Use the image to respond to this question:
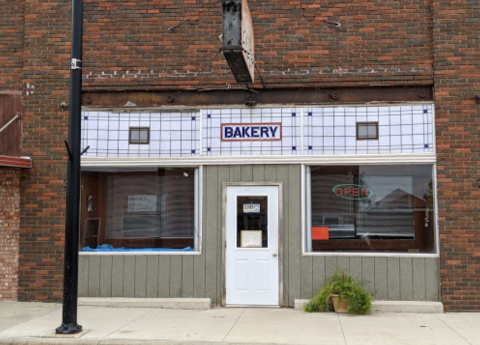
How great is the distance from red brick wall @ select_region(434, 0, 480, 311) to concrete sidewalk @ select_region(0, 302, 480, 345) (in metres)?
0.69

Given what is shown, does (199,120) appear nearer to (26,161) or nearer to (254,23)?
(254,23)

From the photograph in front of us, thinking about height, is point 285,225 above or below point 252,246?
above

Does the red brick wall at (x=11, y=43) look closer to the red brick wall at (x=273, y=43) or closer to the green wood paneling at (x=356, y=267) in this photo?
the red brick wall at (x=273, y=43)

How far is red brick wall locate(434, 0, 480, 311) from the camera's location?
9016mm

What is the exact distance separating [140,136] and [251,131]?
6.89ft

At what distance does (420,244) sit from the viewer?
930 cm

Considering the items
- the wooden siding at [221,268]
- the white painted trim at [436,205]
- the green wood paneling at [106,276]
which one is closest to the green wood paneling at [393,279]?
the wooden siding at [221,268]

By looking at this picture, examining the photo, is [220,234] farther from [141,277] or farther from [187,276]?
[141,277]

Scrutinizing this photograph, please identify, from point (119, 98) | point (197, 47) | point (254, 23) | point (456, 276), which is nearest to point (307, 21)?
point (254, 23)

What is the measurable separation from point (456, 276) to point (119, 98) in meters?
6.87

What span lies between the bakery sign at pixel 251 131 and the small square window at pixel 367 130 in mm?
1435

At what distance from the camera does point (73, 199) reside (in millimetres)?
7484

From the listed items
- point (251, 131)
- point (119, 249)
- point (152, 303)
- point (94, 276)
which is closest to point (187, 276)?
point (152, 303)

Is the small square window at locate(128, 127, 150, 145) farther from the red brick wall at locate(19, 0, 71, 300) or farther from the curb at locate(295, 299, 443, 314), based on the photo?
the curb at locate(295, 299, 443, 314)
